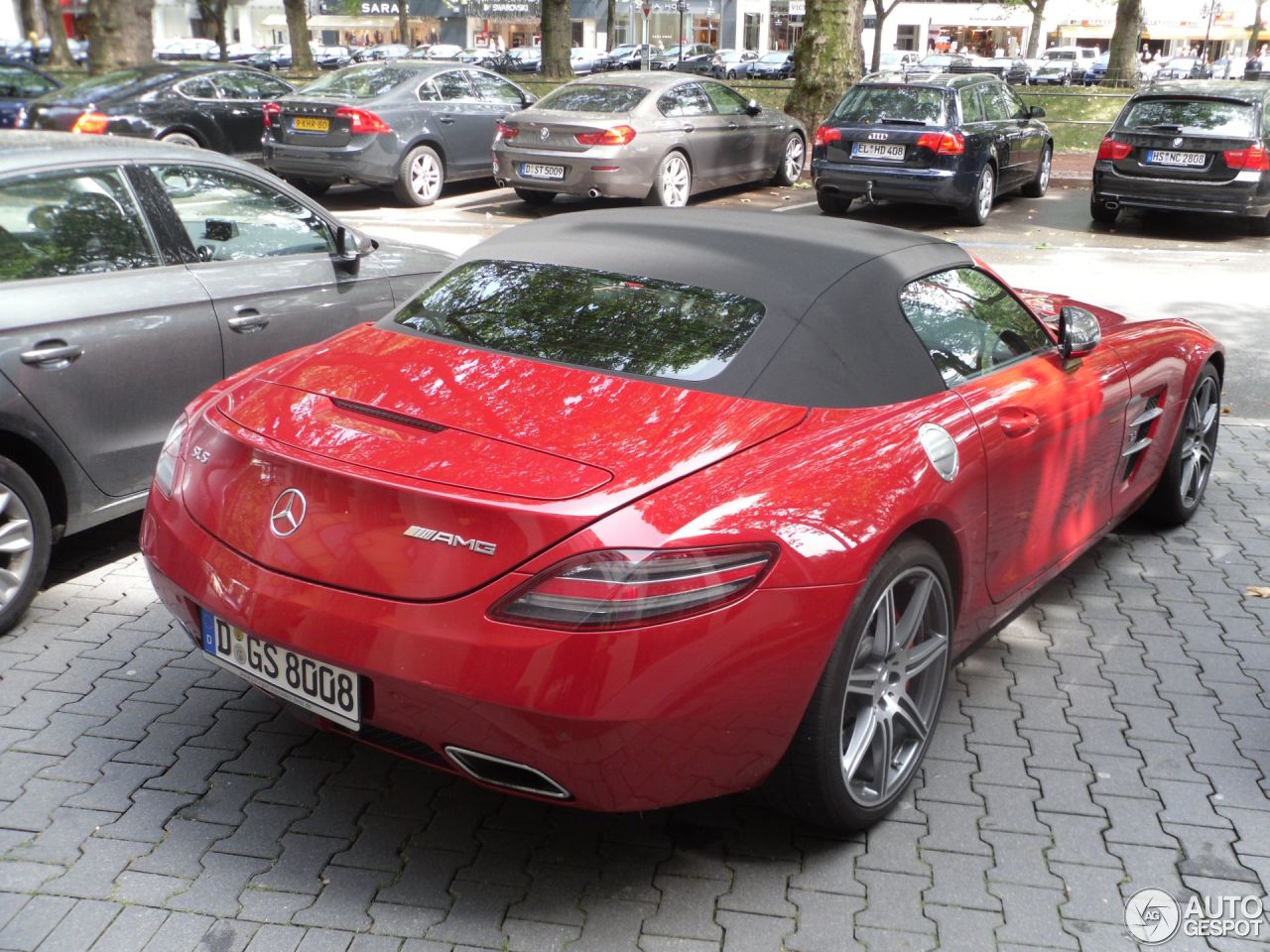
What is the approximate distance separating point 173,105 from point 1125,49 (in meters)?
22.5

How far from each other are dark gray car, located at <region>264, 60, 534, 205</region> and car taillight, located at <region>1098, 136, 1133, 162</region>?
7296 millimetres

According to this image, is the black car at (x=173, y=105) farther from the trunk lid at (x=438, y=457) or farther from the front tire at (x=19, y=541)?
the trunk lid at (x=438, y=457)

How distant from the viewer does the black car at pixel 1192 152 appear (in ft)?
44.3

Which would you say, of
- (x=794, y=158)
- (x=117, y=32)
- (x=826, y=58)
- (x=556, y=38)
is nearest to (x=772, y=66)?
(x=556, y=38)

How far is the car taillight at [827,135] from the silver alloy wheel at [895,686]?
38.2 ft

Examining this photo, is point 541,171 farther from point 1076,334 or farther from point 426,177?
point 1076,334

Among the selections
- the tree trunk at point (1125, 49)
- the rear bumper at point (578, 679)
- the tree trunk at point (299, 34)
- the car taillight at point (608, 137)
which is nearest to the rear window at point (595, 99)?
the car taillight at point (608, 137)

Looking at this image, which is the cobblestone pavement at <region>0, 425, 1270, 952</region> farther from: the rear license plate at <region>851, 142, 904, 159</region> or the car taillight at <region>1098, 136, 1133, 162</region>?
the car taillight at <region>1098, 136, 1133, 162</region>

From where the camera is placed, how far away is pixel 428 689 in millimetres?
2721

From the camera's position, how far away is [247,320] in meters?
5.14

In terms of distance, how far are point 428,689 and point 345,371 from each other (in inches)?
43.3

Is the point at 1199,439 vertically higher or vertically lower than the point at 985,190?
higher

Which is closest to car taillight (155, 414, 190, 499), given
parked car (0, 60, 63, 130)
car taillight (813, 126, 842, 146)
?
car taillight (813, 126, 842, 146)

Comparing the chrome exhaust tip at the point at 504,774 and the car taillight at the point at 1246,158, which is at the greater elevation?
the car taillight at the point at 1246,158
